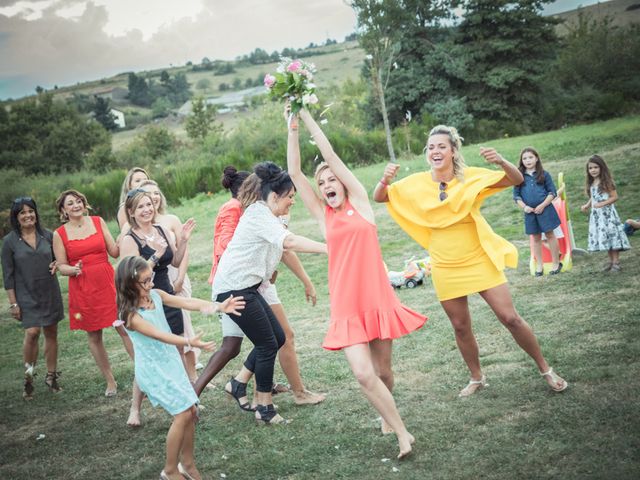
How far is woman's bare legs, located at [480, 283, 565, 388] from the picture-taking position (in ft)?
16.8

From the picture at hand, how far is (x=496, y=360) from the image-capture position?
6.19 meters

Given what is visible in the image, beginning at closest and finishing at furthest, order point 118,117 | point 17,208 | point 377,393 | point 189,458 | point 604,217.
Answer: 1. point 377,393
2. point 189,458
3. point 17,208
4. point 604,217
5. point 118,117

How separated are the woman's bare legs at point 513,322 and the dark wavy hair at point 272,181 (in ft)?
6.06

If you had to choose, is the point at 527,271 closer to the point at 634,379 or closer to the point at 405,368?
the point at 405,368

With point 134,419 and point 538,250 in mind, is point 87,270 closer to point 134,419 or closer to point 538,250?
point 134,419

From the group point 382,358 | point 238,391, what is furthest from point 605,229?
point 238,391

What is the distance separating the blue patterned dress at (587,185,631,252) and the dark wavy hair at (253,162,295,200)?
214 inches

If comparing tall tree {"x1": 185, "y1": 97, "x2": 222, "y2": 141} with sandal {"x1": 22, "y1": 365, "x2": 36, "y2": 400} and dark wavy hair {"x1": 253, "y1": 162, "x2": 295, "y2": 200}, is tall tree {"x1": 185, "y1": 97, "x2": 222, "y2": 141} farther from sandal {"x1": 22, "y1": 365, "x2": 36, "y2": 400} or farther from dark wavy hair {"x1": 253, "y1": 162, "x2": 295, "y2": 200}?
dark wavy hair {"x1": 253, "y1": 162, "x2": 295, "y2": 200}

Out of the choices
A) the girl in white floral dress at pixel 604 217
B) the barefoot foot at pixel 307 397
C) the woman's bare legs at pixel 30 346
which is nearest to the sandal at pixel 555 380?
the barefoot foot at pixel 307 397

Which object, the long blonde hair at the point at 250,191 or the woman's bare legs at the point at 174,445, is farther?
the long blonde hair at the point at 250,191

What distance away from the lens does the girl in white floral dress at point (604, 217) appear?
28.7 feet

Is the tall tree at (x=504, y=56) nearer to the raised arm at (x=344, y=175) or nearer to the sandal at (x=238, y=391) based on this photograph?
the sandal at (x=238, y=391)

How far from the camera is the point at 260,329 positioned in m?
5.37

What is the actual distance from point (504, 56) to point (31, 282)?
3204 cm
